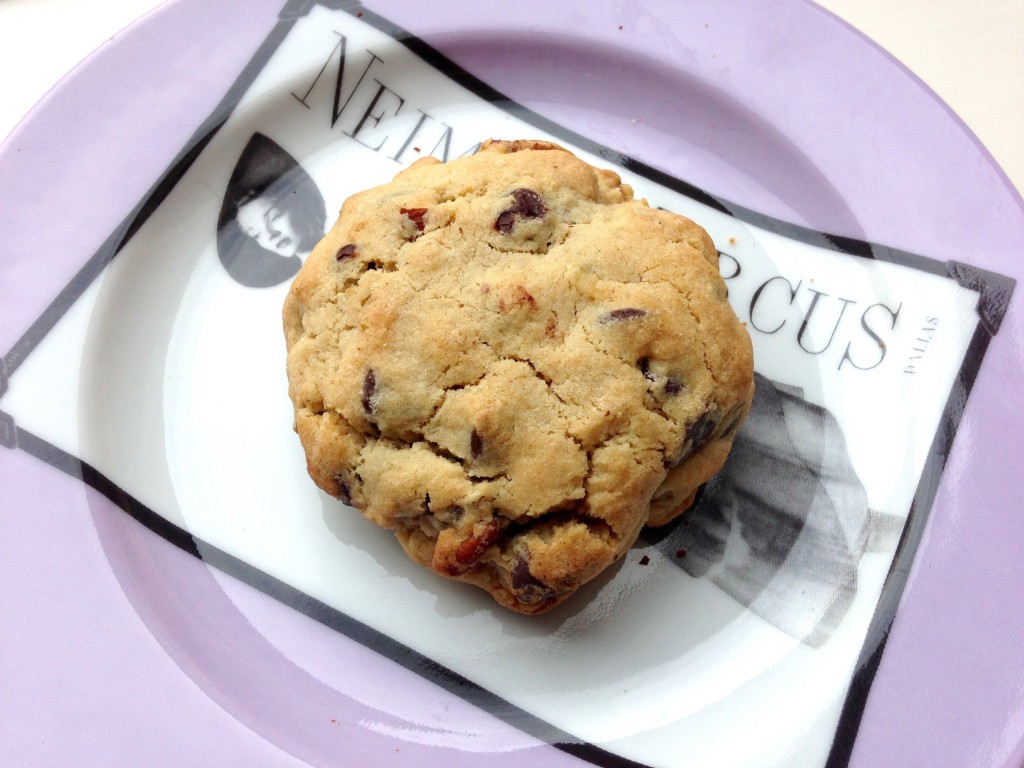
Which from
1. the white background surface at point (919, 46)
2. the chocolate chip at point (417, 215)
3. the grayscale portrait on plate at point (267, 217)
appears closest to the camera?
the chocolate chip at point (417, 215)

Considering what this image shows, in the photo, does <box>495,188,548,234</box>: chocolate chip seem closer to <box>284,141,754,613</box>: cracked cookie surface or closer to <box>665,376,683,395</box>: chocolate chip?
<box>284,141,754,613</box>: cracked cookie surface

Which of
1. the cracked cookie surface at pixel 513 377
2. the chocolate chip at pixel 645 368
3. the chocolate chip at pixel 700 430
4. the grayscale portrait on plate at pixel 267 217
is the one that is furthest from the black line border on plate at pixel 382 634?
the chocolate chip at pixel 645 368

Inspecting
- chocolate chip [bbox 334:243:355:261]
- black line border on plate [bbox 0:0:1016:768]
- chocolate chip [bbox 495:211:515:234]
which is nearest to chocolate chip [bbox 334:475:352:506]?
black line border on plate [bbox 0:0:1016:768]

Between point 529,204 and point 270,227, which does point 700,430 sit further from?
point 270,227

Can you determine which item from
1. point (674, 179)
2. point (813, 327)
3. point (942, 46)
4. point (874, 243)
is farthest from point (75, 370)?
point (942, 46)

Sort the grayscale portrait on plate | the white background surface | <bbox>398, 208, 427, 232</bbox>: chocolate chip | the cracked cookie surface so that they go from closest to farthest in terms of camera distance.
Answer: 1. the cracked cookie surface
2. <bbox>398, 208, 427, 232</bbox>: chocolate chip
3. the grayscale portrait on plate
4. the white background surface

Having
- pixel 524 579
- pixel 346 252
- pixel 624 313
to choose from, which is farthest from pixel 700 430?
pixel 346 252

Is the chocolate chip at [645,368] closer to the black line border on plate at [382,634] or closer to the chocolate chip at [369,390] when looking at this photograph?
the chocolate chip at [369,390]
